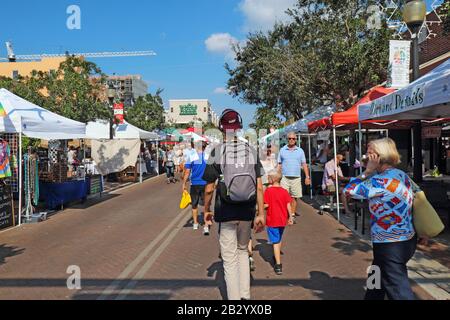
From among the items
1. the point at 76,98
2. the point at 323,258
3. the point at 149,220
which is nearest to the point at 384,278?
the point at 323,258

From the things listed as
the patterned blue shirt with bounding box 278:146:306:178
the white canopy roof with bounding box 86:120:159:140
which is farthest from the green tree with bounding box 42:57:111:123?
the patterned blue shirt with bounding box 278:146:306:178

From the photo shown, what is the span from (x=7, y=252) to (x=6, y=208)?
8.88 ft

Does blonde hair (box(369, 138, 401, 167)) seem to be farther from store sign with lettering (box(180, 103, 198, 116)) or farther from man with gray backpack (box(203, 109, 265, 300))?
store sign with lettering (box(180, 103, 198, 116))

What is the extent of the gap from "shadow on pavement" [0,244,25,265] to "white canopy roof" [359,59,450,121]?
6753 mm

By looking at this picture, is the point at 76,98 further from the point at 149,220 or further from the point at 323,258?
the point at 323,258

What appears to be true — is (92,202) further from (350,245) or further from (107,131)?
(350,245)

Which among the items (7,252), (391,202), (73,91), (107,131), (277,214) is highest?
(73,91)

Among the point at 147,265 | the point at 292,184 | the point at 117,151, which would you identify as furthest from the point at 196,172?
the point at 117,151

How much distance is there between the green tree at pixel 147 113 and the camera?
32.6 meters

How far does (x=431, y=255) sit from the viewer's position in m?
6.47

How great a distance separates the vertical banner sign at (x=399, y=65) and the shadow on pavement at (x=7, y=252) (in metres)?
7.87

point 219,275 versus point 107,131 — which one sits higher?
point 107,131

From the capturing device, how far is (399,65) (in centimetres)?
877
